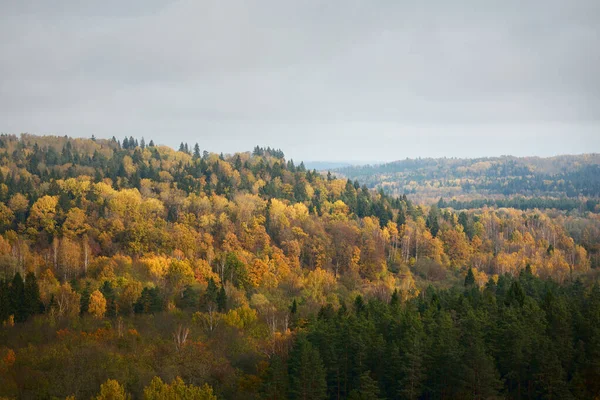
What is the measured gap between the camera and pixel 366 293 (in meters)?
88.8

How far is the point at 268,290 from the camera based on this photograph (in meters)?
83.8

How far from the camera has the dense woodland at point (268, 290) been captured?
41594 mm

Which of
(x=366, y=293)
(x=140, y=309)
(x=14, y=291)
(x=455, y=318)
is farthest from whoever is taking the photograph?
(x=366, y=293)

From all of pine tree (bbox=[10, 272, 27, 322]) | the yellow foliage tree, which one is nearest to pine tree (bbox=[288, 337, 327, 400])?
the yellow foliage tree

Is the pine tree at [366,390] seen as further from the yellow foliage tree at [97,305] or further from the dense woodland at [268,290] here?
the yellow foliage tree at [97,305]

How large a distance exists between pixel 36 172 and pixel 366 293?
319ft

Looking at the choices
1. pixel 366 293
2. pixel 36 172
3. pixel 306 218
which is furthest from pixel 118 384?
pixel 36 172

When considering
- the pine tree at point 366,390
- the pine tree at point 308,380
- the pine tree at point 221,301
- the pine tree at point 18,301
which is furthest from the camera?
the pine tree at point 221,301

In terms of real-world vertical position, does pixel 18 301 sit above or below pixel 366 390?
above

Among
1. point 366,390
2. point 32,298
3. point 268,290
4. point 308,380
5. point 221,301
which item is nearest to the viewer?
point 366,390

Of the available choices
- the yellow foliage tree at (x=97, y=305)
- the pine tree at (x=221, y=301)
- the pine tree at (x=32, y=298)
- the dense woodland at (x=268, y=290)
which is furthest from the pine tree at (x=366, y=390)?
the pine tree at (x=32, y=298)

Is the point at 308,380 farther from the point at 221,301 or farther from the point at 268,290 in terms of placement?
the point at 268,290

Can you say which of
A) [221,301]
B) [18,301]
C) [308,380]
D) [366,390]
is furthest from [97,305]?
[366,390]

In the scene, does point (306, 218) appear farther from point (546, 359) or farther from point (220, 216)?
point (546, 359)
